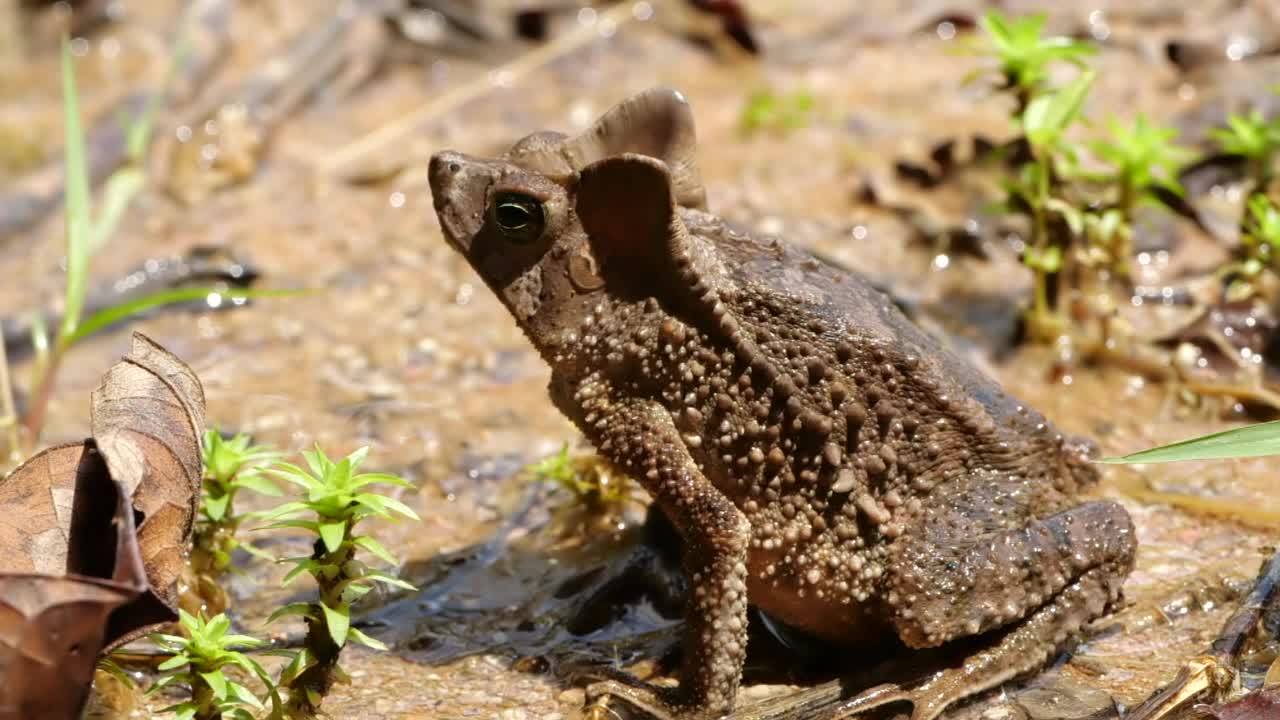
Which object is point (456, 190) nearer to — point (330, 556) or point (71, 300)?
point (330, 556)

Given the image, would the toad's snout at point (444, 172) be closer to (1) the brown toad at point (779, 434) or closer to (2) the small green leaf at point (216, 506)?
(1) the brown toad at point (779, 434)

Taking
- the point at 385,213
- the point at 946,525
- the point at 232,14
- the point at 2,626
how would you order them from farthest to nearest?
the point at 232,14
the point at 385,213
the point at 946,525
the point at 2,626

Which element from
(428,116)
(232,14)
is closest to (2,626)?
(428,116)

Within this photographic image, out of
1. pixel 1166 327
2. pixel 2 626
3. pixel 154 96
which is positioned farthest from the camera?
pixel 154 96

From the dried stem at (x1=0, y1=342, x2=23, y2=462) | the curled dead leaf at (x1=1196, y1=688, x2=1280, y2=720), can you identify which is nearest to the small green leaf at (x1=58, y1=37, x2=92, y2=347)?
the dried stem at (x1=0, y1=342, x2=23, y2=462)

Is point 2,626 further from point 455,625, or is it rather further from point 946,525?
point 946,525

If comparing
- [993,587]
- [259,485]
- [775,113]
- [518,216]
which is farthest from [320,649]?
[775,113]

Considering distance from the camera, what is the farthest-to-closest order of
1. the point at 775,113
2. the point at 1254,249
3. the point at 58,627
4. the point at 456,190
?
the point at 775,113, the point at 1254,249, the point at 456,190, the point at 58,627
